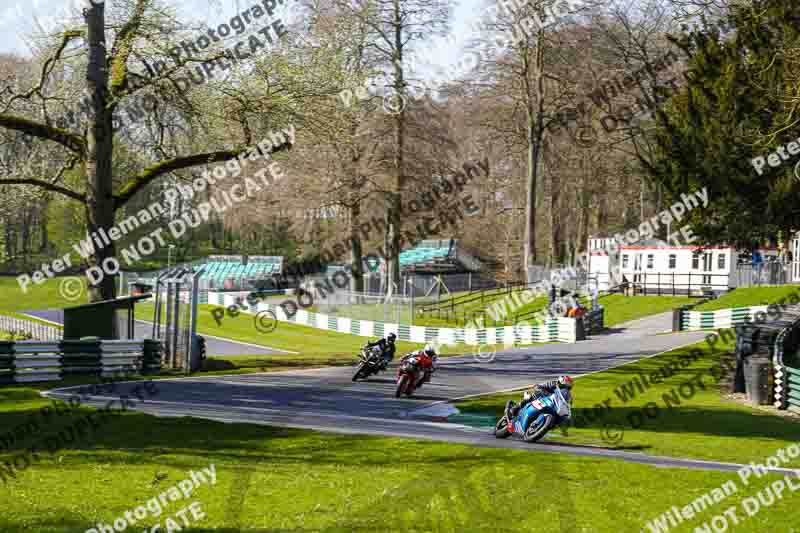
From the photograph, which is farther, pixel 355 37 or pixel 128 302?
pixel 355 37

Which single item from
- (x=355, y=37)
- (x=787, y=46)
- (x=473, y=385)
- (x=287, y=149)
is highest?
(x=355, y=37)

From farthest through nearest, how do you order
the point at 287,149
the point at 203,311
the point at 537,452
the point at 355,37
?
1. the point at 203,311
2. the point at 355,37
3. the point at 287,149
4. the point at 537,452

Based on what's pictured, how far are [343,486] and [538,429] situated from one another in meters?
4.37

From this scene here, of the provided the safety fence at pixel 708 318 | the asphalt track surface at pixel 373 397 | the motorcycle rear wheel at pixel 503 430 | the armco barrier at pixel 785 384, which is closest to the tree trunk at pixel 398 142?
the safety fence at pixel 708 318

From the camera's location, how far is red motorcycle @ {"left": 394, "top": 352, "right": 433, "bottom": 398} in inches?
781

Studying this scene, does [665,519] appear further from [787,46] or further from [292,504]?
[787,46]

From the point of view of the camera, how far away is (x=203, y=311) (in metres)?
57.9

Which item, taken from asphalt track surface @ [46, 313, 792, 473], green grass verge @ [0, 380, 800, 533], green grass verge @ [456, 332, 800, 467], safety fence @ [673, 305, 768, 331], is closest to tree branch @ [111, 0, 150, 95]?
asphalt track surface @ [46, 313, 792, 473]

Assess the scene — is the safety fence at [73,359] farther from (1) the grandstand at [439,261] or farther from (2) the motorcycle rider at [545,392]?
(1) the grandstand at [439,261]

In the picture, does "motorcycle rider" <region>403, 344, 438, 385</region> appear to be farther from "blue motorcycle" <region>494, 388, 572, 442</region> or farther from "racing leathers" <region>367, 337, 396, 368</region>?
"blue motorcycle" <region>494, 388, 572, 442</region>

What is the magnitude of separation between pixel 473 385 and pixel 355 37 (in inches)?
1077

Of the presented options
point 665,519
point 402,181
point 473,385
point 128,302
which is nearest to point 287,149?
point 128,302

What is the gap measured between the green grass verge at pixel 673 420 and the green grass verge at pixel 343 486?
2.85 metres

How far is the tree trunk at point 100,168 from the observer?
22.7 m
